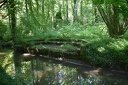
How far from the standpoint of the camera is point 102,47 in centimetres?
1177

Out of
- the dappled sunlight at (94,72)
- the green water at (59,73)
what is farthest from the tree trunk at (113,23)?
the green water at (59,73)

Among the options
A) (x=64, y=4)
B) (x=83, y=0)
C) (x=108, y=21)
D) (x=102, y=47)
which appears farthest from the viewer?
(x=64, y=4)

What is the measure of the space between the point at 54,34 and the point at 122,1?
17.9 metres

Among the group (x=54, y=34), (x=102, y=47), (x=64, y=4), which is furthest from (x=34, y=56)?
(x=64, y=4)

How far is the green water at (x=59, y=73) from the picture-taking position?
30.5 feet

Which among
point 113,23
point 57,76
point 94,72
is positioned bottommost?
point 94,72

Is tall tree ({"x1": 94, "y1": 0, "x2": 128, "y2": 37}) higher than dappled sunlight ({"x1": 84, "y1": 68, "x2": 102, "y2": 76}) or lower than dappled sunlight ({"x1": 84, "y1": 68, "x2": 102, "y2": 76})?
higher

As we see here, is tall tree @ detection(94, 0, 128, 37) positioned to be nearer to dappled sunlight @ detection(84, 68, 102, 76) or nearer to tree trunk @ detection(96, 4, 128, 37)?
tree trunk @ detection(96, 4, 128, 37)

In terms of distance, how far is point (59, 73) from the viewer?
10.8m

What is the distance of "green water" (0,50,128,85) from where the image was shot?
366 inches

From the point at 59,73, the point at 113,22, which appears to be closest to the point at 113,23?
the point at 113,22

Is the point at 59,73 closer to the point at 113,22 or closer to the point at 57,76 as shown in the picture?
the point at 57,76

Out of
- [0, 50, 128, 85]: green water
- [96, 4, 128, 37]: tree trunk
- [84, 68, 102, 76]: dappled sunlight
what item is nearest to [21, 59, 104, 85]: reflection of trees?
[0, 50, 128, 85]: green water

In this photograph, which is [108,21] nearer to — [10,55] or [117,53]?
[117,53]
